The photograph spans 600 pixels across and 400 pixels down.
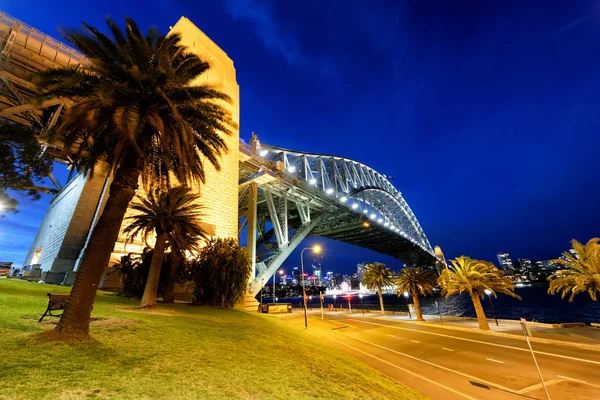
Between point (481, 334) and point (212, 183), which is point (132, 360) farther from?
point (481, 334)

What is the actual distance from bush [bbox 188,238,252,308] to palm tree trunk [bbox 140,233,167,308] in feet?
15.4

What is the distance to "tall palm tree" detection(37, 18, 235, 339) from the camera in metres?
7.02

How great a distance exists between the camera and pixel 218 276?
18.4 metres

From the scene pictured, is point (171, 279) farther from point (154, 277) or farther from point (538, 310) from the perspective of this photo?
point (538, 310)

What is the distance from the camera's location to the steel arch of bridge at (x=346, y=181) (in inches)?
1729

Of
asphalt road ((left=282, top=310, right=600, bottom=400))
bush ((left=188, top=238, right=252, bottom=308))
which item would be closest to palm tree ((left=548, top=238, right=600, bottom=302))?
asphalt road ((left=282, top=310, right=600, bottom=400))

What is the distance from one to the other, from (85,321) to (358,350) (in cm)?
1327

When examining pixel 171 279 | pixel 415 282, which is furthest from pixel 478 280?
pixel 171 279

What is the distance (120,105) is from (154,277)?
9314 millimetres

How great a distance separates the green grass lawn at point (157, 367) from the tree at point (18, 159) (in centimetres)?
1271

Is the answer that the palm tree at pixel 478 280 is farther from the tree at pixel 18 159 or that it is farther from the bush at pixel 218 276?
the tree at pixel 18 159

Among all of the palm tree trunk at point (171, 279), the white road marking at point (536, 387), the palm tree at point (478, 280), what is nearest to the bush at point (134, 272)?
the palm tree trunk at point (171, 279)

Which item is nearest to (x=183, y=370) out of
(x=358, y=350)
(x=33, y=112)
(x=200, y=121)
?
(x=200, y=121)

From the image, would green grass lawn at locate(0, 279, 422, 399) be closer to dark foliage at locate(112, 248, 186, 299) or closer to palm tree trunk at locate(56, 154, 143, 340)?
palm tree trunk at locate(56, 154, 143, 340)
